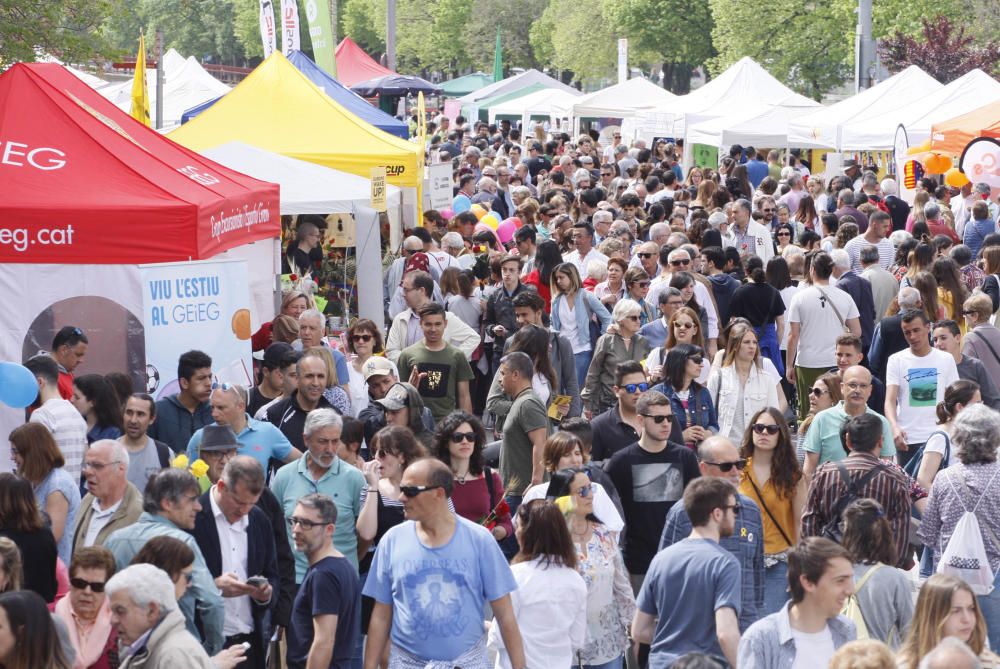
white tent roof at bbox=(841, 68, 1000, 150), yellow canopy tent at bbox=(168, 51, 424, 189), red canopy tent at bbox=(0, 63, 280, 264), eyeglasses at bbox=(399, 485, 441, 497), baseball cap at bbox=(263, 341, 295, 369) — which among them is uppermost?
white tent roof at bbox=(841, 68, 1000, 150)

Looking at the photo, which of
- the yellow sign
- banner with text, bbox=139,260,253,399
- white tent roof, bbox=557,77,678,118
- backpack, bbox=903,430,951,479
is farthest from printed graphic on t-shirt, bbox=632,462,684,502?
white tent roof, bbox=557,77,678,118

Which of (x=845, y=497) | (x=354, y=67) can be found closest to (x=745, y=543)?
(x=845, y=497)

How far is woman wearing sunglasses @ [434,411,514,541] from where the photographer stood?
711cm

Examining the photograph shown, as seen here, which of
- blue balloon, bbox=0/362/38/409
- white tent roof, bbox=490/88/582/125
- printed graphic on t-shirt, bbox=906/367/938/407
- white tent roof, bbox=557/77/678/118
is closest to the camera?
blue balloon, bbox=0/362/38/409

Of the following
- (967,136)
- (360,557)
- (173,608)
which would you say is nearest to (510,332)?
(360,557)

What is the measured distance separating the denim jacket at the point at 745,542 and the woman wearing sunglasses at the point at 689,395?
199cm

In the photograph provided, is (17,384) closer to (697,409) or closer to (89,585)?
(89,585)

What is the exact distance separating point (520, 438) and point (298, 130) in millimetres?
7851

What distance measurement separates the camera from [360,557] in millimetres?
7043

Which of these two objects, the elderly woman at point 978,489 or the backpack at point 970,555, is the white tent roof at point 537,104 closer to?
the elderly woman at point 978,489

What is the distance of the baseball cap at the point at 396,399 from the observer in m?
8.02

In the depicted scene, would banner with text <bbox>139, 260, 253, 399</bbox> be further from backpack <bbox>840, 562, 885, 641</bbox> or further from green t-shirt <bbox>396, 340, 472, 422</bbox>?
backpack <bbox>840, 562, 885, 641</bbox>

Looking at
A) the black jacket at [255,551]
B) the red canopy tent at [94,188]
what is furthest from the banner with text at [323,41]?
the black jacket at [255,551]

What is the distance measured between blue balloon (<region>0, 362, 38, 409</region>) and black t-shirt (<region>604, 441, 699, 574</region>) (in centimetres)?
317
